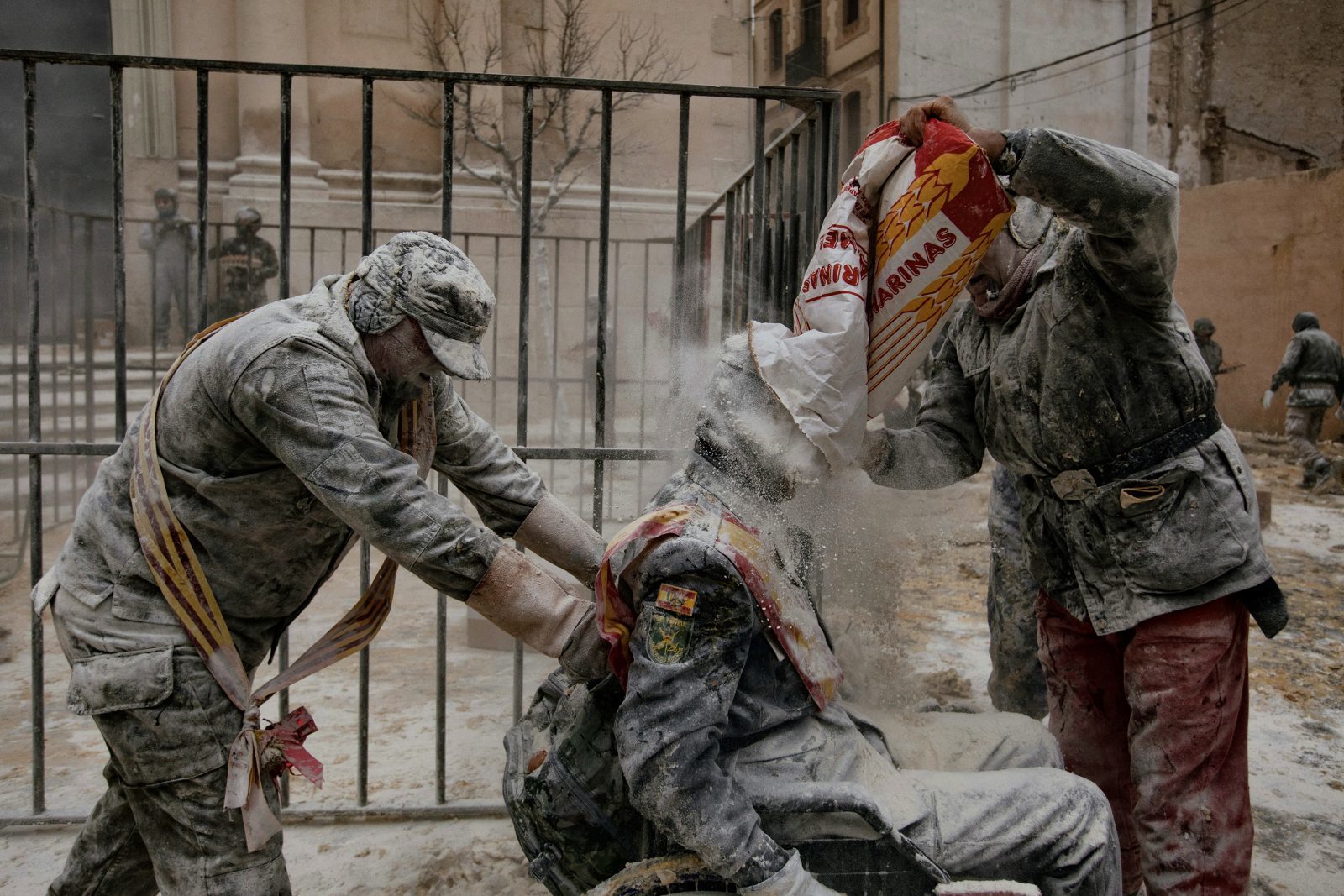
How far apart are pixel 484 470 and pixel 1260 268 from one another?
16.8m

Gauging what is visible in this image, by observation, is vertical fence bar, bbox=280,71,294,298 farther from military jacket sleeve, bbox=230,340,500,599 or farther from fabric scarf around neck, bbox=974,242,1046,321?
fabric scarf around neck, bbox=974,242,1046,321

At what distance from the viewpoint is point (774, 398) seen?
6.42ft

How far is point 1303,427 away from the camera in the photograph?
1188cm

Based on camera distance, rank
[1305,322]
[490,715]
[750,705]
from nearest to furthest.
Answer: [750,705] → [490,715] → [1305,322]

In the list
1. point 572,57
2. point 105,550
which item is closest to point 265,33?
point 572,57

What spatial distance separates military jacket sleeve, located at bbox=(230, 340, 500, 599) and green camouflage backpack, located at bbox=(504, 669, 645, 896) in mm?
373

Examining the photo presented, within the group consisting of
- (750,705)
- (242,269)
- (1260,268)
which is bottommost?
(750,705)

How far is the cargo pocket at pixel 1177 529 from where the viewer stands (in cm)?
221

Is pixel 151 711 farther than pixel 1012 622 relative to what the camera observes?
No

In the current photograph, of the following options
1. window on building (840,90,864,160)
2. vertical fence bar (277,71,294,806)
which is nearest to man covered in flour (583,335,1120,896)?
vertical fence bar (277,71,294,806)

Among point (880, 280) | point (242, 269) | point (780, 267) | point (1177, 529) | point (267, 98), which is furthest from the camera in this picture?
point (267, 98)

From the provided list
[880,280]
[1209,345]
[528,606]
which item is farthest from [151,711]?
[1209,345]

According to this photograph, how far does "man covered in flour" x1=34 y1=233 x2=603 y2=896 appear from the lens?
77.7 inches

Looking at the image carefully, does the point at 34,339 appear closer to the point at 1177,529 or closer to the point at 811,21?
the point at 1177,529
